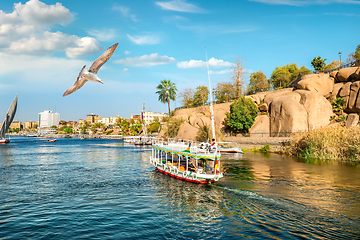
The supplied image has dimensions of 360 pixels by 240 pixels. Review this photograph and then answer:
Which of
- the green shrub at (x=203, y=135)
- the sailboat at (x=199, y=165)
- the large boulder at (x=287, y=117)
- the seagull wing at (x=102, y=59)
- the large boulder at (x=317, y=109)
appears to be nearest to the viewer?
the seagull wing at (x=102, y=59)

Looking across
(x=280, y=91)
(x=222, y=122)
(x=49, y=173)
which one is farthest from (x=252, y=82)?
(x=49, y=173)

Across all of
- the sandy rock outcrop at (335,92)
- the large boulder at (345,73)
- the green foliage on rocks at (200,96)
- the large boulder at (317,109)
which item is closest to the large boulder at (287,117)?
the large boulder at (317,109)

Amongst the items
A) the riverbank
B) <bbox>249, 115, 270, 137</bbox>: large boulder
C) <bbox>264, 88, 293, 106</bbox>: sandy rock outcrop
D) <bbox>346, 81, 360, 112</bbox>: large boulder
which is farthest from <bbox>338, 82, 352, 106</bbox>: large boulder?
the riverbank

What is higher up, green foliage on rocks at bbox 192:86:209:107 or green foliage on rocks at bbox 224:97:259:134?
green foliage on rocks at bbox 192:86:209:107

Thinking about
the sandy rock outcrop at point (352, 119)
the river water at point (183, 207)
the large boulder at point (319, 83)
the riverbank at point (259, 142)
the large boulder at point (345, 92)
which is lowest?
the river water at point (183, 207)

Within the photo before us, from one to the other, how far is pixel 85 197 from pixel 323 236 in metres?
16.1

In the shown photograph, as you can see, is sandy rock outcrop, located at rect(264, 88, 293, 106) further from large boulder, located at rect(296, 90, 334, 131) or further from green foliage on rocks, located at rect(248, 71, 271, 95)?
green foliage on rocks, located at rect(248, 71, 271, 95)

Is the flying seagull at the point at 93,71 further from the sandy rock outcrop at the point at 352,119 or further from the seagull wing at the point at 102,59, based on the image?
the sandy rock outcrop at the point at 352,119

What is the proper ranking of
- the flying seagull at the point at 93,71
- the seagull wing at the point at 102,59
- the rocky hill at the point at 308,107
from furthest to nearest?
the rocky hill at the point at 308,107 → the seagull wing at the point at 102,59 → the flying seagull at the point at 93,71

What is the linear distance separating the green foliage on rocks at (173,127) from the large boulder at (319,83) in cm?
3341

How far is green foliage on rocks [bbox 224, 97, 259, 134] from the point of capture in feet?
198

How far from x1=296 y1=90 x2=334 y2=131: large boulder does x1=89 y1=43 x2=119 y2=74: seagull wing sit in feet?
168

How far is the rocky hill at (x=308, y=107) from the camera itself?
53188mm

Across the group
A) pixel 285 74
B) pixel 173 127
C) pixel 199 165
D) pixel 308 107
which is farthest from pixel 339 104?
pixel 199 165
